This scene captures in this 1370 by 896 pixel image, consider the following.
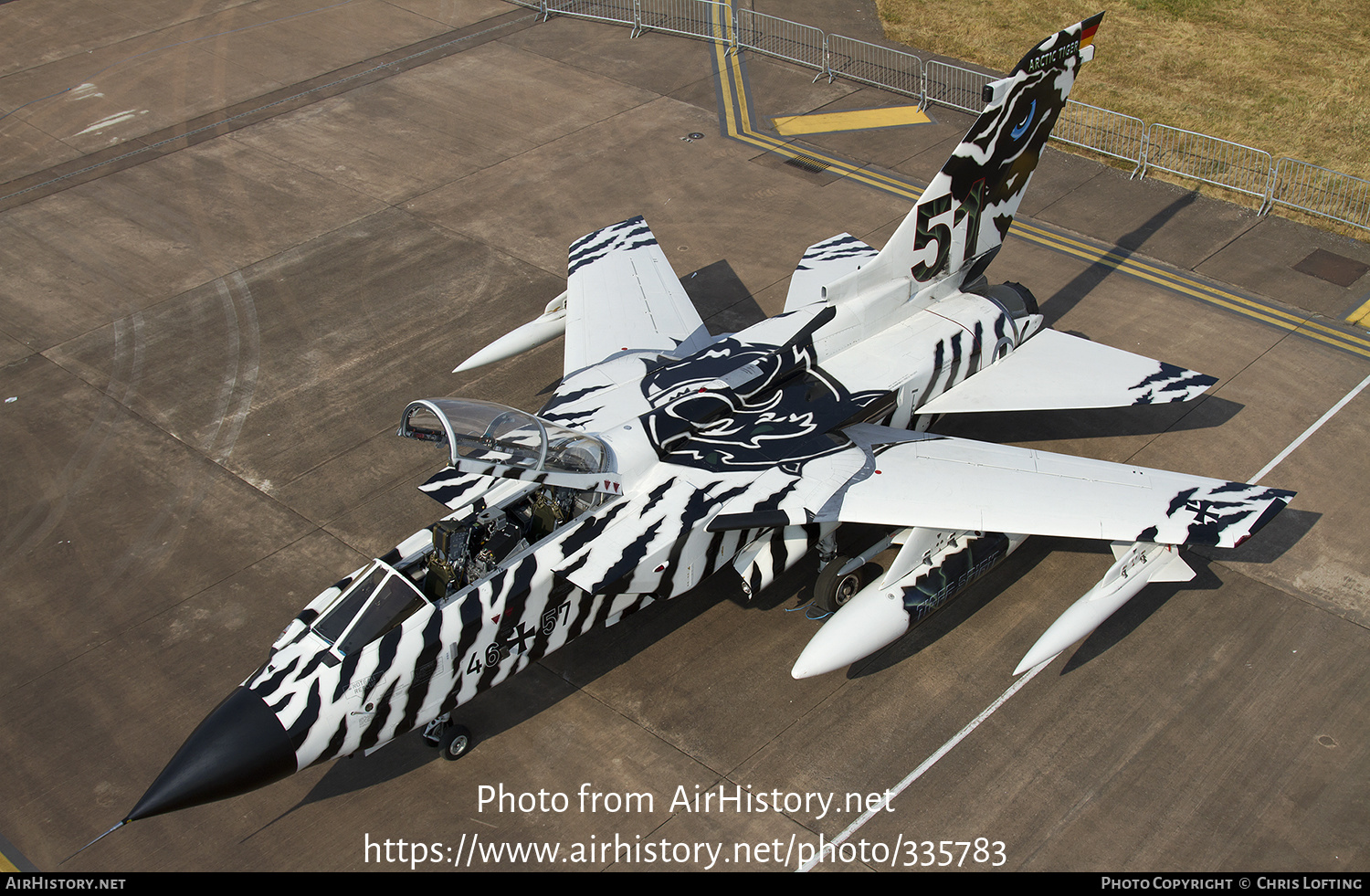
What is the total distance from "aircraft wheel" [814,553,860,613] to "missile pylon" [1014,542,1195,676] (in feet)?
7.74

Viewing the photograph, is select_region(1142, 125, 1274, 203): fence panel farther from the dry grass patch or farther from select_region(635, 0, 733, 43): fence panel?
select_region(635, 0, 733, 43): fence panel

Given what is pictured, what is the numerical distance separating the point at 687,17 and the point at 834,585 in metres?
22.5

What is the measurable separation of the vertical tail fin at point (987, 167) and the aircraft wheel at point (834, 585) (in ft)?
14.6

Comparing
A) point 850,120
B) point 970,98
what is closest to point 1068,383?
point 850,120

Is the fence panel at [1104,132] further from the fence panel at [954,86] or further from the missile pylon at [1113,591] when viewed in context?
the missile pylon at [1113,591]

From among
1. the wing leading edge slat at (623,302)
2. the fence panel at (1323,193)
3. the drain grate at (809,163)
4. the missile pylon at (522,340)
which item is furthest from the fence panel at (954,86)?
the missile pylon at (522,340)

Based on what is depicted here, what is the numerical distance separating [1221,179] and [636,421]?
54.6 ft

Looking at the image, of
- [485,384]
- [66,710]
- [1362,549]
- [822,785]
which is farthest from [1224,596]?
[66,710]

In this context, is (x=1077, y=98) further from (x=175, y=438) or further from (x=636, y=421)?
(x=175, y=438)

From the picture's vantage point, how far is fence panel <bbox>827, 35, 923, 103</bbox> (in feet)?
93.6

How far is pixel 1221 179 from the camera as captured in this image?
2450 centimetres

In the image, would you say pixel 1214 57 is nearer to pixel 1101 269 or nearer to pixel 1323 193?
pixel 1323 193

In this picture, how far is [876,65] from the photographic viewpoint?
29375 mm

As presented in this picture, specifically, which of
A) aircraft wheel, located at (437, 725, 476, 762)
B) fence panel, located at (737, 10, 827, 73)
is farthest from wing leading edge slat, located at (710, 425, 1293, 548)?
fence panel, located at (737, 10, 827, 73)
